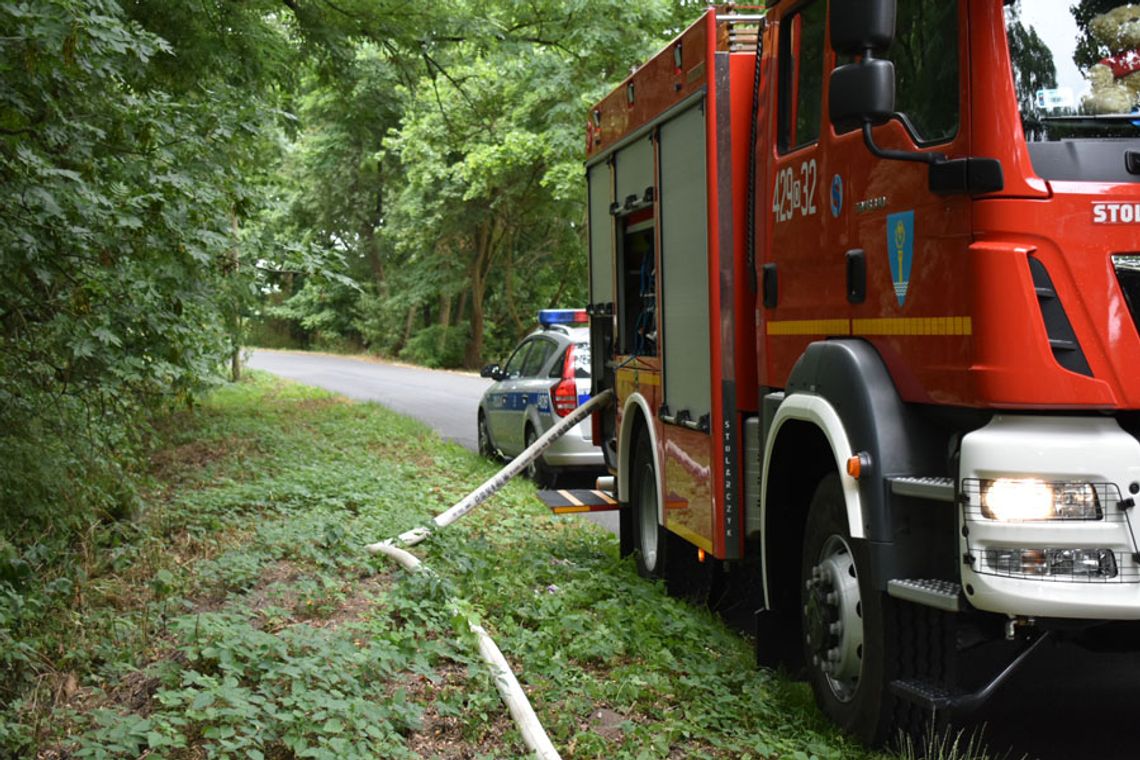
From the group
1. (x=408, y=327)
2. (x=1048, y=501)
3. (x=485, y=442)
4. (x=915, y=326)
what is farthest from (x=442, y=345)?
(x=1048, y=501)

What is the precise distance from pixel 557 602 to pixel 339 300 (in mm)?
50157

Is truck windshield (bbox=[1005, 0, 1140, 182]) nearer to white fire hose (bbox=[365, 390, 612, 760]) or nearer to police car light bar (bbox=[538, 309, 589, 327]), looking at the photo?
white fire hose (bbox=[365, 390, 612, 760])

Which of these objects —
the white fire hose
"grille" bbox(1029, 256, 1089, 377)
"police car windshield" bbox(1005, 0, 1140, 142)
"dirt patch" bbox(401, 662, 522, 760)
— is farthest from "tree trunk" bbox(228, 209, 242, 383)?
"grille" bbox(1029, 256, 1089, 377)

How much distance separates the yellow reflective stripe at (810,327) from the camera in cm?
563

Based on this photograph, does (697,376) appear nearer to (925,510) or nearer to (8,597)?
(925,510)

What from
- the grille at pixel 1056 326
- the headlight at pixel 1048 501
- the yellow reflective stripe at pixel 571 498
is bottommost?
the yellow reflective stripe at pixel 571 498

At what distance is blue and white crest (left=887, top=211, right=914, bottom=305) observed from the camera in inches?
198

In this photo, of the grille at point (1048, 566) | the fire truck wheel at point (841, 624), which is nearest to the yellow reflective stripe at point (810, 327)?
the fire truck wheel at point (841, 624)

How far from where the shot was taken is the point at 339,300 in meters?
56.8

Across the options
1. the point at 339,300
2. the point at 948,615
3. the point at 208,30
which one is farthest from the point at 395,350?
the point at 948,615

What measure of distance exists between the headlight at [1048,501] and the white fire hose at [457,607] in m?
2.01

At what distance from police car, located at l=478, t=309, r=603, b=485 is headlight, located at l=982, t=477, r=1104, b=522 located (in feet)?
27.9

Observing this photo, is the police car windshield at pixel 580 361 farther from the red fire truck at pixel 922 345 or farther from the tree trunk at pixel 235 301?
the red fire truck at pixel 922 345

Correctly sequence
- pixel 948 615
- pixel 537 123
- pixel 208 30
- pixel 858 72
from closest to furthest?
pixel 858 72 → pixel 948 615 → pixel 208 30 → pixel 537 123
